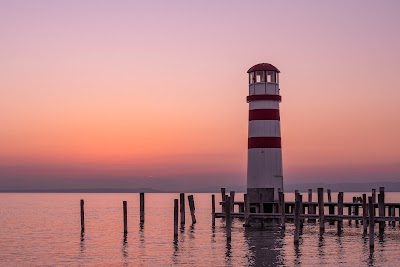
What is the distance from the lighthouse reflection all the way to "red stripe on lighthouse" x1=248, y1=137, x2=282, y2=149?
582cm

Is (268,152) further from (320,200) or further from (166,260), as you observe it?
(166,260)

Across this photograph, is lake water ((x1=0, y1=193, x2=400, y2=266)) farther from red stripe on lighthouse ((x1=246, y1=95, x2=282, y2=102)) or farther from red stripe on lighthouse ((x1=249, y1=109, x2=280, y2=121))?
red stripe on lighthouse ((x1=246, y1=95, x2=282, y2=102))

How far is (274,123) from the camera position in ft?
140

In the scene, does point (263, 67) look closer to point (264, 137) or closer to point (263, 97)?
point (263, 97)

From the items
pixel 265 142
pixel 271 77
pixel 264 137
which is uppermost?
pixel 271 77

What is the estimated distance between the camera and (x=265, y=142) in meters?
42.6

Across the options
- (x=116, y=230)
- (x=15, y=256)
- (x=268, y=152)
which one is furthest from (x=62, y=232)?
(x=268, y=152)

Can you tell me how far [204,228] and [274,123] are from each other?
547 inches

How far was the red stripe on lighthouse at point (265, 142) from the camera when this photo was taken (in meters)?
42.6

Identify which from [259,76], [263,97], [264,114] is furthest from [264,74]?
[264,114]

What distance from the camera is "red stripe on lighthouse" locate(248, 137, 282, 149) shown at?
42562 mm

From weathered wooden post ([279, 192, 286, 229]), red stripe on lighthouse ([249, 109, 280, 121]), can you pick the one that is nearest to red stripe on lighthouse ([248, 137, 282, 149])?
red stripe on lighthouse ([249, 109, 280, 121])

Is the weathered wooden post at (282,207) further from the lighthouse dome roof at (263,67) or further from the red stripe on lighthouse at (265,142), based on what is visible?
the lighthouse dome roof at (263,67)

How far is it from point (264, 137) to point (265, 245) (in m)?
8.28
